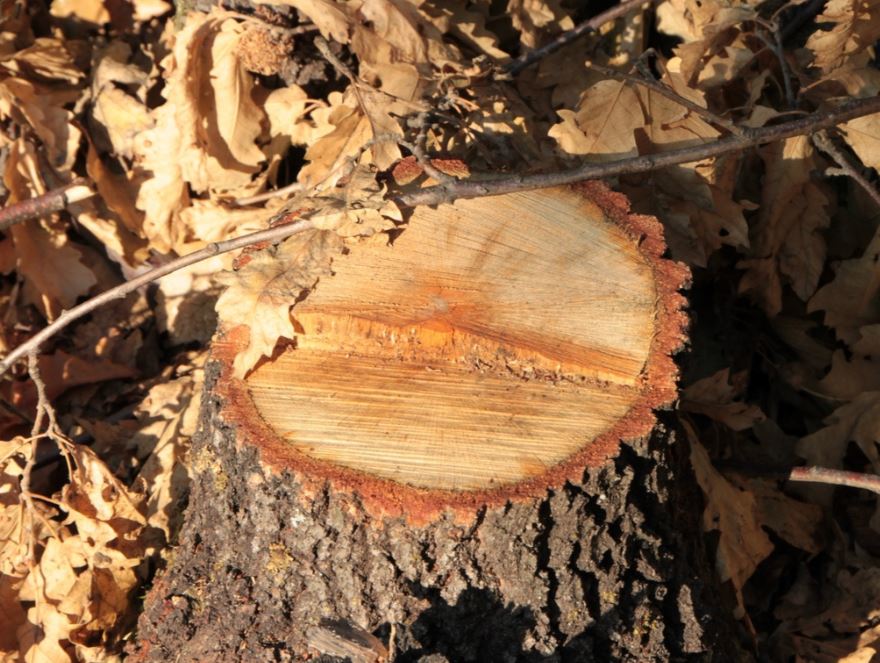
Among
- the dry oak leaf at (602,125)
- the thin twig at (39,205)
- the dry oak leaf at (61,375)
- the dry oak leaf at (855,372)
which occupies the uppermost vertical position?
the dry oak leaf at (602,125)

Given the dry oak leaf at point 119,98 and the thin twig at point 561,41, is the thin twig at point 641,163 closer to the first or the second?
the thin twig at point 561,41

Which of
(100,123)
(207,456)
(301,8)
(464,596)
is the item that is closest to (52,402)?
(100,123)

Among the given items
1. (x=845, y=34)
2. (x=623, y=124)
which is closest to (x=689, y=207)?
(x=623, y=124)

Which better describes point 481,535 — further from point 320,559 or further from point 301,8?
point 301,8

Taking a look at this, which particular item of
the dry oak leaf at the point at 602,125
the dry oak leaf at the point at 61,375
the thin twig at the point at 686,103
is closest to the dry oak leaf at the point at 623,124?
the dry oak leaf at the point at 602,125

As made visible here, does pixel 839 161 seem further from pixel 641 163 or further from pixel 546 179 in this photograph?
pixel 546 179

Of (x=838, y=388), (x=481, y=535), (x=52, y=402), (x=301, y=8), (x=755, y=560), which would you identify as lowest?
(x=52, y=402)

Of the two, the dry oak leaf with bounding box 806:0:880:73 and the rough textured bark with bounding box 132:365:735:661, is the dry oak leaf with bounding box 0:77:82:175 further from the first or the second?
the dry oak leaf with bounding box 806:0:880:73
